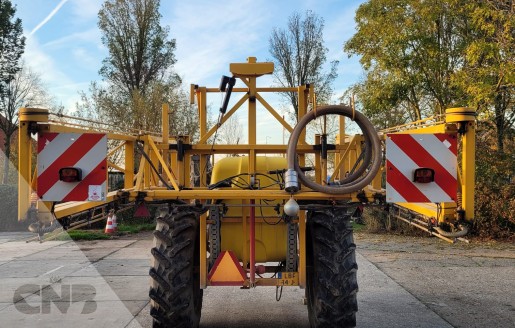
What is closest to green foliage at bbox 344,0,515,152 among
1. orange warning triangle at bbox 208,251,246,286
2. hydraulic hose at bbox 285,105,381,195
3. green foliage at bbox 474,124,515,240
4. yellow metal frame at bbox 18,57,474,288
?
green foliage at bbox 474,124,515,240

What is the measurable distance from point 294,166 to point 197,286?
77.0 inches

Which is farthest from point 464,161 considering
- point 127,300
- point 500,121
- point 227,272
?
point 500,121

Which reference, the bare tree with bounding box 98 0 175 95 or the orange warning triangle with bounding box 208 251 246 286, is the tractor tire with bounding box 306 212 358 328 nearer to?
the orange warning triangle with bounding box 208 251 246 286

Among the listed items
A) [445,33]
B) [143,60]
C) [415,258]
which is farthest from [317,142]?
[143,60]

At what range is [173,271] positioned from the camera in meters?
4.45

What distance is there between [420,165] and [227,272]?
1924mm

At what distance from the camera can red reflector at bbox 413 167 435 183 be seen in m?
3.99

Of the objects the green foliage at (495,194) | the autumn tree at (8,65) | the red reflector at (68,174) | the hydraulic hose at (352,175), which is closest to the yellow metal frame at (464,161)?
the hydraulic hose at (352,175)

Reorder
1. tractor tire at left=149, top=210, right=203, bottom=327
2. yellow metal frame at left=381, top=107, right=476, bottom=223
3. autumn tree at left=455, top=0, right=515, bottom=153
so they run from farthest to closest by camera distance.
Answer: autumn tree at left=455, top=0, right=515, bottom=153 → tractor tire at left=149, top=210, right=203, bottom=327 → yellow metal frame at left=381, top=107, right=476, bottom=223

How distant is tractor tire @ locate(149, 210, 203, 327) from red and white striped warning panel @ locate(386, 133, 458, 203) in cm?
182

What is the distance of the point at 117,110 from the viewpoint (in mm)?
22562

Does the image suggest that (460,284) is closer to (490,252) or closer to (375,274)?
(375,274)

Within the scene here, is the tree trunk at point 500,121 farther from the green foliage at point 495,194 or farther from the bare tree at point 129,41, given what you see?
the bare tree at point 129,41

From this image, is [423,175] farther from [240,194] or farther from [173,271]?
[173,271]
